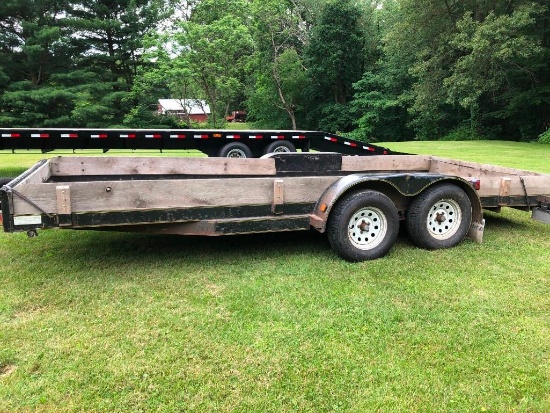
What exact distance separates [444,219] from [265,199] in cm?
208

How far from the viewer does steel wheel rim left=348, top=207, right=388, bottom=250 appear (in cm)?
462

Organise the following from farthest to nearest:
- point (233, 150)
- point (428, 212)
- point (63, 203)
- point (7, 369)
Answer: point (233, 150) → point (428, 212) → point (63, 203) → point (7, 369)

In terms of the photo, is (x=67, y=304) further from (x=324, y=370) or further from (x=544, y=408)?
(x=544, y=408)

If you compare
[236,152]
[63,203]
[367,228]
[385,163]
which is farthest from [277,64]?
[63,203]

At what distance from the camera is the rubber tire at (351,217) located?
176 inches

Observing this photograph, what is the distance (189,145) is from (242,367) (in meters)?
8.82

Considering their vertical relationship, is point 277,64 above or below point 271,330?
above

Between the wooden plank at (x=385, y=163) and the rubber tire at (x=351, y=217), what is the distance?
1588mm

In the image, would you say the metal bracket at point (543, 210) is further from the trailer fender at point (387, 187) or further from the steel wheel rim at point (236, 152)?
the steel wheel rim at point (236, 152)

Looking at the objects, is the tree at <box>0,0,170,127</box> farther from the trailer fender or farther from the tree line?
the trailer fender

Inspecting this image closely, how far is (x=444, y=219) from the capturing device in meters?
5.04

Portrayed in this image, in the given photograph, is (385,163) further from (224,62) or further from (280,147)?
(224,62)

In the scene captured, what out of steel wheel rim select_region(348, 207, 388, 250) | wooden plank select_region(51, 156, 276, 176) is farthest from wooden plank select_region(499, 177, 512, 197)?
wooden plank select_region(51, 156, 276, 176)

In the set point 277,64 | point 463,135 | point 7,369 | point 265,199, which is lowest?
point 7,369
